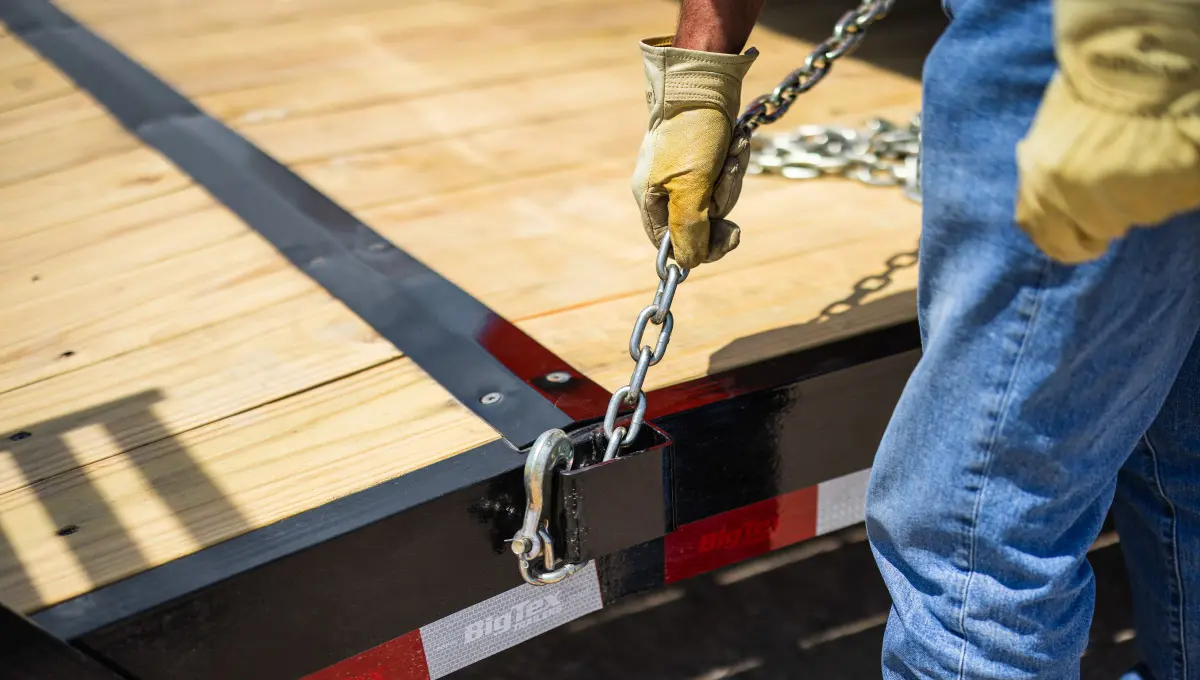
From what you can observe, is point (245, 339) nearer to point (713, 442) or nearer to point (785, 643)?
point (713, 442)

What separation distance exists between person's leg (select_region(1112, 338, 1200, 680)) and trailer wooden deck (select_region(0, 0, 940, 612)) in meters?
0.42

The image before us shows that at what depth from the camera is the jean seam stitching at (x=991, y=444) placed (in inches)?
38.9

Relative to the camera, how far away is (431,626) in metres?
1.30

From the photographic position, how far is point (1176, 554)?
1.41 meters

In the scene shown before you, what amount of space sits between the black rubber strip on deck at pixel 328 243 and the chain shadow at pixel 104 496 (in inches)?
11.1

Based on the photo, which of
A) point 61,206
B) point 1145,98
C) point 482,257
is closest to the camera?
point 1145,98

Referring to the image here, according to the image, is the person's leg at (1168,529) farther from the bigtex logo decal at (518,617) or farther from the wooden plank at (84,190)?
the wooden plank at (84,190)

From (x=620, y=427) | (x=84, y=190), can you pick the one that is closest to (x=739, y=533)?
(x=620, y=427)

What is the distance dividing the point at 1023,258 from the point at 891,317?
2.29ft

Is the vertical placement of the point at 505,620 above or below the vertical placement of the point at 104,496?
below

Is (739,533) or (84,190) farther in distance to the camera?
(84,190)

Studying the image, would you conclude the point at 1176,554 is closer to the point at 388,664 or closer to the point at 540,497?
the point at 540,497

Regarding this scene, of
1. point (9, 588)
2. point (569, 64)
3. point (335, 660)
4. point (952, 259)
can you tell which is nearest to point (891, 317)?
point (952, 259)

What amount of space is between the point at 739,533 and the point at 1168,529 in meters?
0.54
